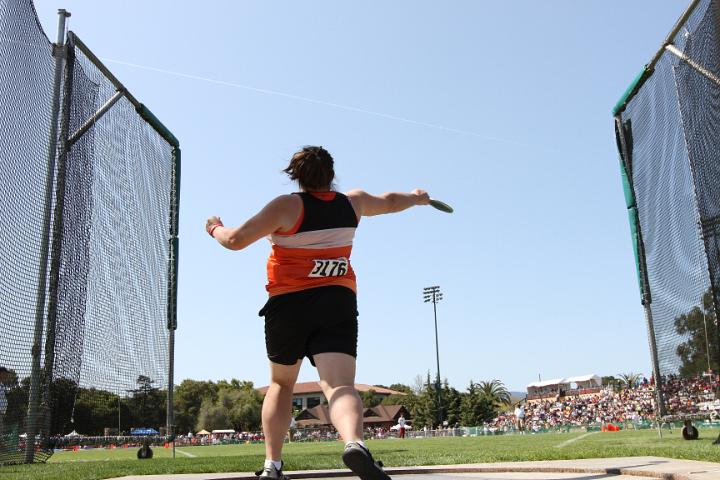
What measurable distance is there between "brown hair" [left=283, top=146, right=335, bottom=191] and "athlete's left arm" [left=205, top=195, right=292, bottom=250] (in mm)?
190

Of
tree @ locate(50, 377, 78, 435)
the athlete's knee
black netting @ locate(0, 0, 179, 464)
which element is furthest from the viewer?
tree @ locate(50, 377, 78, 435)

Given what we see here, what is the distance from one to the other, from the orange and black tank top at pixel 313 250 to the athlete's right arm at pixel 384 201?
175 millimetres

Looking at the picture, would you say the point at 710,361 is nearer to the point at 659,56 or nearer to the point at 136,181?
the point at 659,56

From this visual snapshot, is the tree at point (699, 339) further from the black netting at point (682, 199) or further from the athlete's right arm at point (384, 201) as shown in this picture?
the athlete's right arm at point (384, 201)

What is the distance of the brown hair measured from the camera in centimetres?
323

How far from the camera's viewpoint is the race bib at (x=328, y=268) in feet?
10.1

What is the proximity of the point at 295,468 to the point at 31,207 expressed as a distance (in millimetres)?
3646

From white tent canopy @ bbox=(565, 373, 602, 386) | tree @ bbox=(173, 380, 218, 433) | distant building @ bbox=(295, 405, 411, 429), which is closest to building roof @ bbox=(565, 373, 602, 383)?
white tent canopy @ bbox=(565, 373, 602, 386)

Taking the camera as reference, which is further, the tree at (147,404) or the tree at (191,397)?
the tree at (191,397)

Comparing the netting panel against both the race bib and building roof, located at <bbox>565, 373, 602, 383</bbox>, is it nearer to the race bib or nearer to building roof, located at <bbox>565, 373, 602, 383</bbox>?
the race bib

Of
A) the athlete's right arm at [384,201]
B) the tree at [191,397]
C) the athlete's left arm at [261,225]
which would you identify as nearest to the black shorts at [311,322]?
the athlete's left arm at [261,225]

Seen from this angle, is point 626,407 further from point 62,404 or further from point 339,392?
point 339,392

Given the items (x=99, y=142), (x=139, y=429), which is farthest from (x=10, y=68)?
(x=139, y=429)

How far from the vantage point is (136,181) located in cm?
961
